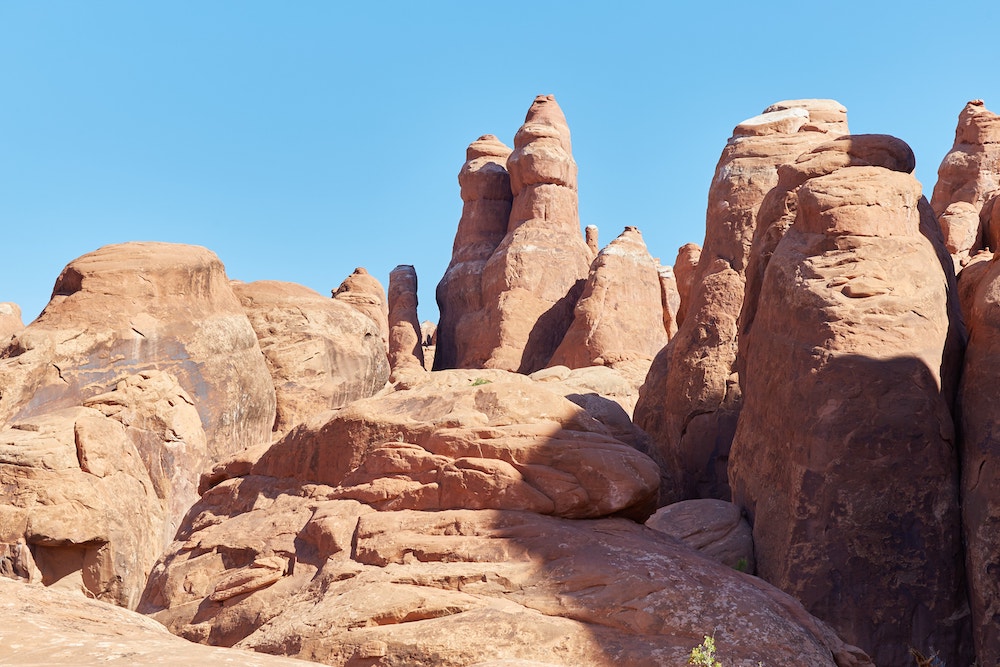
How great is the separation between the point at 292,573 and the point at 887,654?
5.94 meters

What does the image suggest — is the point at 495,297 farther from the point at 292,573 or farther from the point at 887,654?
the point at 292,573

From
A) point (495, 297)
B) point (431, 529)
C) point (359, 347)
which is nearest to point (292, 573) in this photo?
point (431, 529)

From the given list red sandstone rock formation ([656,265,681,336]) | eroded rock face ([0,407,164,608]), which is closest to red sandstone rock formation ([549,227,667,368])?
red sandstone rock formation ([656,265,681,336])

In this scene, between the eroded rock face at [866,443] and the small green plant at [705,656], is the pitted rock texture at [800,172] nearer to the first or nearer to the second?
the eroded rock face at [866,443]

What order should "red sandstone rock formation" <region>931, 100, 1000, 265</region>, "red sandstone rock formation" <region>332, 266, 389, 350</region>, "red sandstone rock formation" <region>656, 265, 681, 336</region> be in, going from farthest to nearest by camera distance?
"red sandstone rock formation" <region>656, 265, 681, 336</region>
"red sandstone rock formation" <region>931, 100, 1000, 265</region>
"red sandstone rock formation" <region>332, 266, 389, 350</region>

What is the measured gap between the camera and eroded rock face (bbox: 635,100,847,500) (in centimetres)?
1488

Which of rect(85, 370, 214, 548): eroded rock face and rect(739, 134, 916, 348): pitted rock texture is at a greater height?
rect(739, 134, 916, 348): pitted rock texture

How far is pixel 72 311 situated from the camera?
14.4 m

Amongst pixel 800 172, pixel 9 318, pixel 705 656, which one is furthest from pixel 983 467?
pixel 9 318

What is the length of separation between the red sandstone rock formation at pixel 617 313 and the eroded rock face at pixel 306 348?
6764 mm

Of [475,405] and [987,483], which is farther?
[987,483]

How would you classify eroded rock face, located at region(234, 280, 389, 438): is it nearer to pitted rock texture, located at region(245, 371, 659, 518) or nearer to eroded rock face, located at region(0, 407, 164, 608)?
eroded rock face, located at region(0, 407, 164, 608)

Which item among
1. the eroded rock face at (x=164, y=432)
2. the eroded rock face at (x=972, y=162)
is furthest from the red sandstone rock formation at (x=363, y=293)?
the eroded rock face at (x=972, y=162)

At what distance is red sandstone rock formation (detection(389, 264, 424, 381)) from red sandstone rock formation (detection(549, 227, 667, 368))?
547cm
